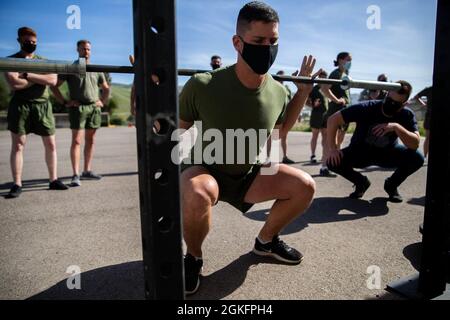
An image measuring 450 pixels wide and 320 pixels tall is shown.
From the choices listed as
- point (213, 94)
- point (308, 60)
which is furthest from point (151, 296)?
point (308, 60)

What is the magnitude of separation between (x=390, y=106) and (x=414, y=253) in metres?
1.74

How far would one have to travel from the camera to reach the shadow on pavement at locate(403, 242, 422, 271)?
2.11 meters

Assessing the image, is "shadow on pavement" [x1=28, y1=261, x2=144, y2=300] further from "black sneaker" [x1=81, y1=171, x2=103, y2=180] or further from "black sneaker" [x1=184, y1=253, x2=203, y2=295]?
"black sneaker" [x1=81, y1=171, x2=103, y2=180]

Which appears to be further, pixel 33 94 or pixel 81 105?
pixel 81 105

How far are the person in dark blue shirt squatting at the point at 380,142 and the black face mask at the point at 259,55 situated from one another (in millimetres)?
1888

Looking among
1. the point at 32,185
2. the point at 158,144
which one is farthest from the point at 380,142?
the point at 32,185

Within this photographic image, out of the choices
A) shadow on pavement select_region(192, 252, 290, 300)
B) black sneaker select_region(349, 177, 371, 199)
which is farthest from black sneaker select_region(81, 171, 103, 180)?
black sneaker select_region(349, 177, 371, 199)

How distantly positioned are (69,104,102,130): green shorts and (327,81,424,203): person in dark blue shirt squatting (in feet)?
10.1

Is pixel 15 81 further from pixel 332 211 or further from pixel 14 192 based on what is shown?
pixel 332 211

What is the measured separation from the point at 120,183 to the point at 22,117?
137 centimetres

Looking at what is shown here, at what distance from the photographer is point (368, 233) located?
8.55ft

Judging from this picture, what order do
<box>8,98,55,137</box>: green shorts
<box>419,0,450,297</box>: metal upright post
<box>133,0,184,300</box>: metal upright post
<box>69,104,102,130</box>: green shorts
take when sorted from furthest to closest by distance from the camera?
<box>69,104,102,130</box>: green shorts
<box>8,98,55,137</box>: green shorts
<box>419,0,450,297</box>: metal upright post
<box>133,0,184,300</box>: metal upright post

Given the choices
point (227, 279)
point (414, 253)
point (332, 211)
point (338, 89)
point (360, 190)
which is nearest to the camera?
point (227, 279)

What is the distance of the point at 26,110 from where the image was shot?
3.72m
